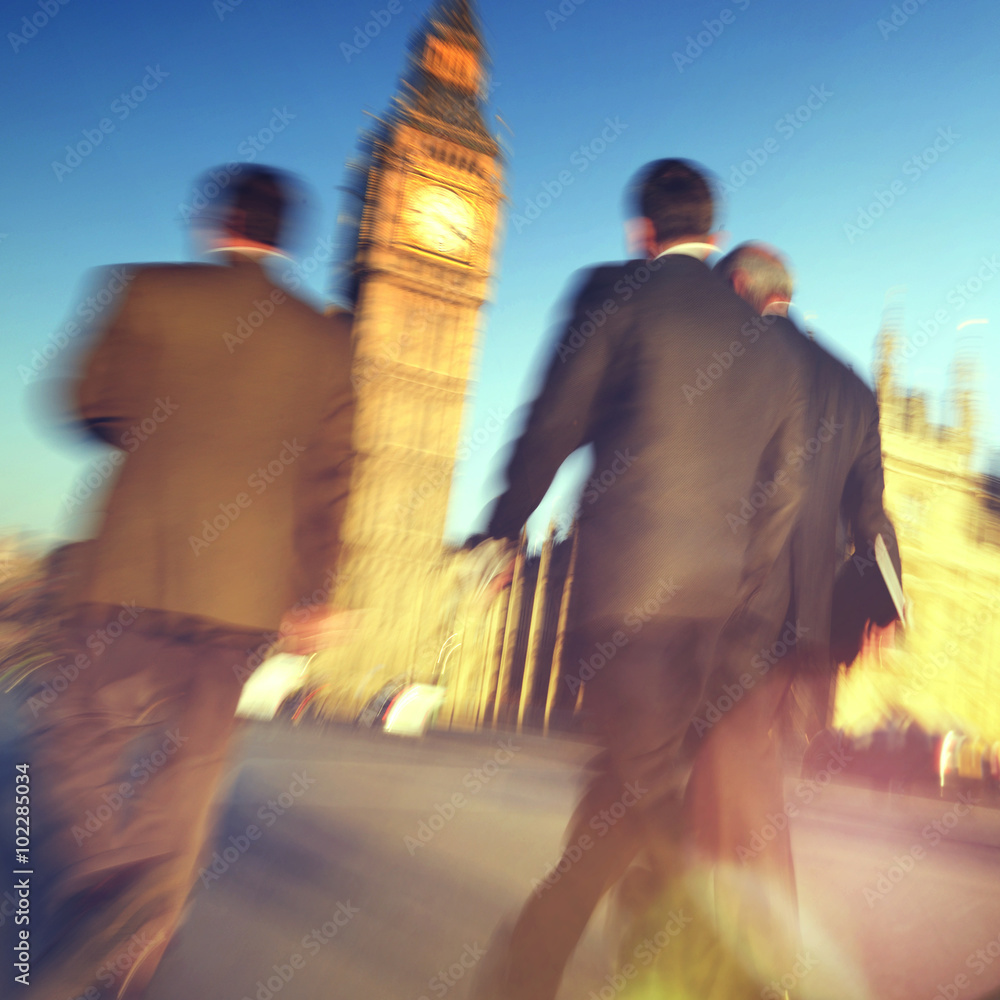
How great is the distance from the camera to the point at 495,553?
1.59 meters

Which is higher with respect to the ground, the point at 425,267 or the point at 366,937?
the point at 425,267

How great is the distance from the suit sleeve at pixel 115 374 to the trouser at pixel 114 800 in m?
0.33

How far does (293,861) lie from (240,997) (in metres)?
1.08

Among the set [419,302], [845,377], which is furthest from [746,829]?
[419,302]

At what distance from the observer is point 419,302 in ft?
85.8

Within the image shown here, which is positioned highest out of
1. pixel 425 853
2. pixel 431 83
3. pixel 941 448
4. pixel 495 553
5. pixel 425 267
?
pixel 431 83

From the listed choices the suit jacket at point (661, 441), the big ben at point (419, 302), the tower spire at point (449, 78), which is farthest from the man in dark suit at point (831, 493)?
the tower spire at point (449, 78)

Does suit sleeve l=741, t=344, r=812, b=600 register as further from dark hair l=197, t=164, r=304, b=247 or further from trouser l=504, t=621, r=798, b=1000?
dark hair l=197, t=164, r=304, b=247

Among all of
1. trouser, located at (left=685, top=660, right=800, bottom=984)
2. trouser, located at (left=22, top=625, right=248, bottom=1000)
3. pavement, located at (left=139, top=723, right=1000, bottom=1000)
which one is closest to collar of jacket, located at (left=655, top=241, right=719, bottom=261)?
trouser, located at (left=685, top=660, right=800, bottom=984)

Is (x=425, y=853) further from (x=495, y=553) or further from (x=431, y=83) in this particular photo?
A: (x=431, y=83)

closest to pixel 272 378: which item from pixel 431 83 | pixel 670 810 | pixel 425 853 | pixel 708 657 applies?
pixel 708 657

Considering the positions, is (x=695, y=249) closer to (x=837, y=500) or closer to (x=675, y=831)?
(x=837, y=500)

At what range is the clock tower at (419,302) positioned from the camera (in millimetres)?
25250

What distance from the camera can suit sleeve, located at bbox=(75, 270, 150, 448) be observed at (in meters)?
1.45
